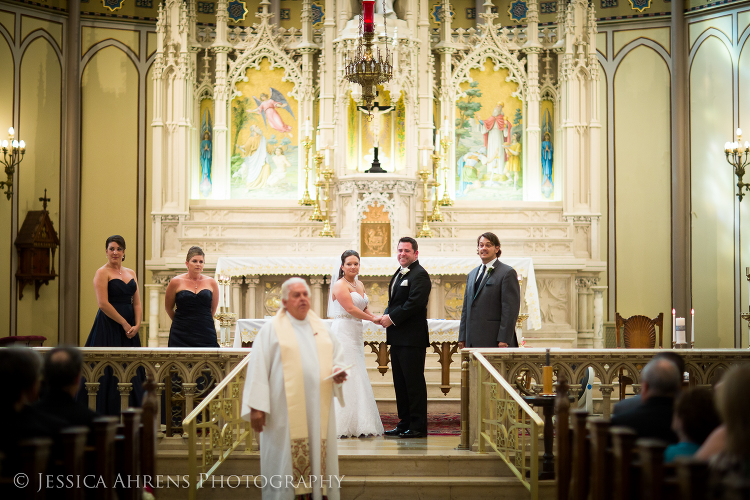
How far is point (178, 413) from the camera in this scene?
6711 mm

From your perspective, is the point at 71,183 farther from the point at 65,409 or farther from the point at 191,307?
the point at 65,409

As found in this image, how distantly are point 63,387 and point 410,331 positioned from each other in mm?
3222

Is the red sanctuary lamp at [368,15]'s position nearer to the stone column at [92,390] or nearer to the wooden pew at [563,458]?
the stone column at [92,390]

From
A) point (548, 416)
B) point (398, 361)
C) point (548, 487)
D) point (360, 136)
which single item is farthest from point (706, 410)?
point (360, 136)

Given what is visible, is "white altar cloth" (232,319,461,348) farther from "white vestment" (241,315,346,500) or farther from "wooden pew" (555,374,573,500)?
"wooden pew" (555,374,573,500)

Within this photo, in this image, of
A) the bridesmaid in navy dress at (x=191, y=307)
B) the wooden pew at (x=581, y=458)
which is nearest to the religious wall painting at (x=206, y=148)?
the bridesmaid in navy dress at (x=191, y=307)

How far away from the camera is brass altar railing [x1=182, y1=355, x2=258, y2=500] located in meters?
5.02

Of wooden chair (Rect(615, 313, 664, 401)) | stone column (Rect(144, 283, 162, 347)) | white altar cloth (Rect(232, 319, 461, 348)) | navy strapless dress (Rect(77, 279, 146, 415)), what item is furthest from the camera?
stone column (Rect(144, 283, 162, 347))

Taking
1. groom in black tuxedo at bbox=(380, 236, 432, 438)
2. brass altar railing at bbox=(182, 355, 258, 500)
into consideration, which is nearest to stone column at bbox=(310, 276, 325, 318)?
groom in black tuxedo at bbox=(380, 236, 432, 438)

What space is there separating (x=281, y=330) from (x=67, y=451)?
1739 mm

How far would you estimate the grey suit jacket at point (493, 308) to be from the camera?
6.19 metres

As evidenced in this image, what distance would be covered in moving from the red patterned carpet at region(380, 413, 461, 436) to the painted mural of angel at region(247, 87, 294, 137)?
16.7 feet

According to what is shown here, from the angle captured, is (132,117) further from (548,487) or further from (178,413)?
(548,487)

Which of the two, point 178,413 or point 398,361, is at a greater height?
point 398,361
